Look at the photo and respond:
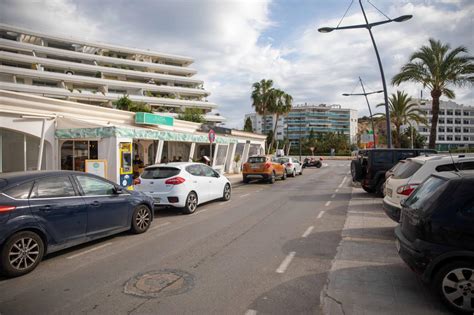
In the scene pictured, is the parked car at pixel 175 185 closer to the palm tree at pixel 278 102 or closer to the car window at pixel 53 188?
the car window at pixel 53 188

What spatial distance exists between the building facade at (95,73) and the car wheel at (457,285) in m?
59.2

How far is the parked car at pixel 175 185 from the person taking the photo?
1005 cm

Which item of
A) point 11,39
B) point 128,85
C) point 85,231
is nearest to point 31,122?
point 85,231

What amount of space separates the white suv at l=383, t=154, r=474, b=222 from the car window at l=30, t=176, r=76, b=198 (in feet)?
22.1

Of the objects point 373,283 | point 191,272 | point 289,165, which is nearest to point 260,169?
point 289,165

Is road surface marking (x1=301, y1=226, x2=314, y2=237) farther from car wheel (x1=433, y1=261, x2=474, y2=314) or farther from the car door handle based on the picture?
the car door handle

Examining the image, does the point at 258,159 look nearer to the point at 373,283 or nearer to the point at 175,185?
the point at 175,185

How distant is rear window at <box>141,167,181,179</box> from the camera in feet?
33.7

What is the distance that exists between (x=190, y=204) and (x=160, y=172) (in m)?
1.37

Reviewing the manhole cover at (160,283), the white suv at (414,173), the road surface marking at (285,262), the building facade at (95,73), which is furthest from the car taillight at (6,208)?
the building facade at (95,73)

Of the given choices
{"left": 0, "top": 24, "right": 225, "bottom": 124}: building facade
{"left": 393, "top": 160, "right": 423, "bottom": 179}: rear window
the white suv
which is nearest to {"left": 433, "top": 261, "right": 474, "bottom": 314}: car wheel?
the white suv

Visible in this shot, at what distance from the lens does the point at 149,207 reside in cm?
815

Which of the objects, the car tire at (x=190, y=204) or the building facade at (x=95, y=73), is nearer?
the car tire at (x=190, y=204)

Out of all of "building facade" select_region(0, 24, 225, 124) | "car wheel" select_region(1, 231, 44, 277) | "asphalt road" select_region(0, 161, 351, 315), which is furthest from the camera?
"building facade" select_region(0, 24, 225, 124)
